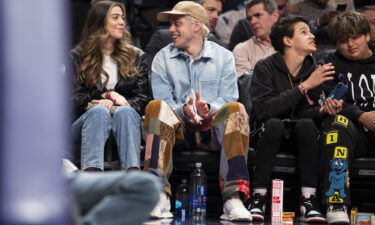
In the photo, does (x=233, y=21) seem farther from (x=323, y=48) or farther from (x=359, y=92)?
(x=359, y=92)

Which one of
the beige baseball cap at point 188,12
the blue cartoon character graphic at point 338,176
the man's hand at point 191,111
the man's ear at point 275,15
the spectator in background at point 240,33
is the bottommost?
the blue cartoon character graphic at point 338,176

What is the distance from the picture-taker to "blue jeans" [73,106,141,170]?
4.17 metres

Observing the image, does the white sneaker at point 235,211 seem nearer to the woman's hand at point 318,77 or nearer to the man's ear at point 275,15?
the woman's hand at point 318,77

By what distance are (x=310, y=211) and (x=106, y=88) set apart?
1.59 meters

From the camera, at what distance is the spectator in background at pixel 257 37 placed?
562cm

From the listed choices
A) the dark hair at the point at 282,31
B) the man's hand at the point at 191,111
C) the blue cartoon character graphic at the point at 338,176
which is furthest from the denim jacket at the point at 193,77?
the blue cartoon character graphic at the point at 338,176

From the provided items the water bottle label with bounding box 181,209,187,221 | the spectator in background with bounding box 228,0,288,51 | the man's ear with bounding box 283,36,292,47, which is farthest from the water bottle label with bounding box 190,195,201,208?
the spectator in background with bounding box 228,0,288,51

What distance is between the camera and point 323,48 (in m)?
5.82

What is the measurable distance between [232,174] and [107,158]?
0.82 metres

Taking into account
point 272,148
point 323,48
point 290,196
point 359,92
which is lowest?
point 290,196

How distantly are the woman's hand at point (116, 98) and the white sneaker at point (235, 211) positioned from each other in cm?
95

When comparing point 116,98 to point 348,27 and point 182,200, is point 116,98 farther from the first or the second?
point 348,27

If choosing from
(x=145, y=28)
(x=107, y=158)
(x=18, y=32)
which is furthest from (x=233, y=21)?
(x=18, y=32)

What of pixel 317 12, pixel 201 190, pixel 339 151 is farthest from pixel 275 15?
pixel 201 190
